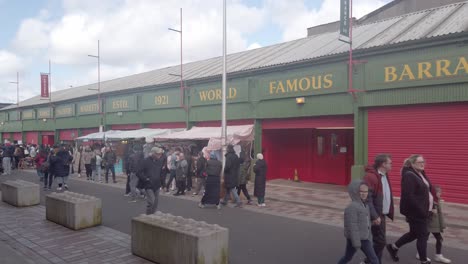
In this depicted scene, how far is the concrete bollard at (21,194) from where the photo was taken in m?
10.4

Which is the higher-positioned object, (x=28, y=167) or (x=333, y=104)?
(x=333, y=104)

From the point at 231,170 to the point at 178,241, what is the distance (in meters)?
5.58

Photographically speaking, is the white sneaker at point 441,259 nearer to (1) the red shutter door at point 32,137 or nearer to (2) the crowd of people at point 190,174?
(2) the crowd of people at point 190,174

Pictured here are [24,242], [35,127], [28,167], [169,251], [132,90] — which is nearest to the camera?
[169,251]

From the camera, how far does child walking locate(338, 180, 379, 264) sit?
4.89 metres

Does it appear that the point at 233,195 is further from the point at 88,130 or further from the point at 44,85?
the point at 44,85

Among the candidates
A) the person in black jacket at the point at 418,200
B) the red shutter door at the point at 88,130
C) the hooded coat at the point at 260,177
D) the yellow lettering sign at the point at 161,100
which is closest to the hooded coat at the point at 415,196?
the person in black jacket at the point at 418,200

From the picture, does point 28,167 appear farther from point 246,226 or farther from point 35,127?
point 246,226

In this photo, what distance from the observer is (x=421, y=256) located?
18.5ft

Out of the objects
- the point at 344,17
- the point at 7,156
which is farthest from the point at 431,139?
the point at 7,156

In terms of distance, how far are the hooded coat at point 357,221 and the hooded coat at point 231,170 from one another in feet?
19.8

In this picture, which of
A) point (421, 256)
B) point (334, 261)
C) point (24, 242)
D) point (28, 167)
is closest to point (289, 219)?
point (334, 261)

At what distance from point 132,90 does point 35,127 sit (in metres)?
16.7

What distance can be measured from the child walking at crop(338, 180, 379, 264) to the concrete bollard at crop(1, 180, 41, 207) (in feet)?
29.4
